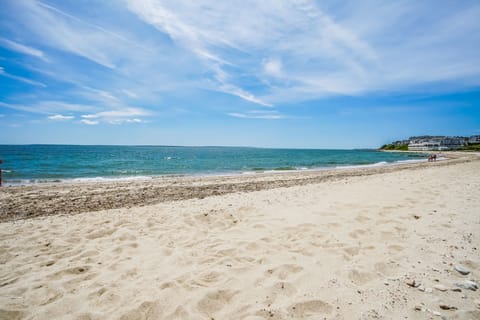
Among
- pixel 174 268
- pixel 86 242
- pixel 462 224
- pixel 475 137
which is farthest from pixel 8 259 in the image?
pixel 475 137

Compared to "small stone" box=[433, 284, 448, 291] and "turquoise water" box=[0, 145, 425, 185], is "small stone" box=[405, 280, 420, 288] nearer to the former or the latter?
"small stone" box=[433, 284, 448, 291]

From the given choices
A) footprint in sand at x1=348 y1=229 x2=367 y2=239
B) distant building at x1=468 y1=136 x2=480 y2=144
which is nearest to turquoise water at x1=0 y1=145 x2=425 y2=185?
footprint in sand at x1=348 y1=229 x2=367 y2=239

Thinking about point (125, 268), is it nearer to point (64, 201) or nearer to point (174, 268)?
point (174, 268)

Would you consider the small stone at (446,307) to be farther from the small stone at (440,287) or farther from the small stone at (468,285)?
the small stone at (468,285)

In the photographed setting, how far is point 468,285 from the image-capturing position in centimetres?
272

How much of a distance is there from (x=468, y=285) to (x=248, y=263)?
9.01 ft

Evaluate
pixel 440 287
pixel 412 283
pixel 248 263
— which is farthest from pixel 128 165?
pixel 440 287

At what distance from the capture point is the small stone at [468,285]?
2.70m

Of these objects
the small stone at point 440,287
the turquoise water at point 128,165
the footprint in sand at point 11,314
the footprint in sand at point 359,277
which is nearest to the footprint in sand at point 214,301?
the footprint in sand at point 359,277

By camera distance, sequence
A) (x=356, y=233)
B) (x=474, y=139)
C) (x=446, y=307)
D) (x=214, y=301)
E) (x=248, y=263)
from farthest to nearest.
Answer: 1. (x=474, y=139)
2. (x=356, y=233)
3. (x=248, y=263)
4. (x=214, y=301)
5. (x=446, y=307)

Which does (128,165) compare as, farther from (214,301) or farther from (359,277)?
(359,277)

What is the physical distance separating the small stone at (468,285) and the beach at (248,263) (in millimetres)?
11

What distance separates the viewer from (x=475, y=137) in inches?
5285

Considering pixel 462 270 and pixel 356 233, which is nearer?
pixel 462 270
